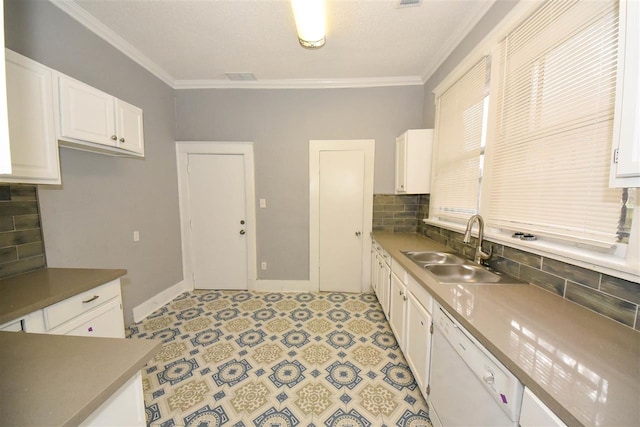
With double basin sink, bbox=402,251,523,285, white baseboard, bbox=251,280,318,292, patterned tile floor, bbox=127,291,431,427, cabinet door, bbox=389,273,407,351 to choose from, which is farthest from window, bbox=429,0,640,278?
white baseboard, bbox=251,280,318,292

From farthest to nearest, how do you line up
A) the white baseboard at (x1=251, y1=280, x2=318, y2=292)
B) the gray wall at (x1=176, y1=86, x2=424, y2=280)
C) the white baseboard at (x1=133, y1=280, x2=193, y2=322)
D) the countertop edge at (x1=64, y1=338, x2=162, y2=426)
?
the white baseboard at (x1=251, y1=280, x2=318, y2=292), the gray wall at (x1=176, y1=86, x2=424, y2=280), the white baseboard at (x1=133, y1=280, x2=193, y2=322), the countertop edge at (x1=64, y1=338, x2=162, y2=426)

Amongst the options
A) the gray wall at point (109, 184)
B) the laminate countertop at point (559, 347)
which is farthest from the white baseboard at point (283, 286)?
the laminate countertop at point (559, 347)

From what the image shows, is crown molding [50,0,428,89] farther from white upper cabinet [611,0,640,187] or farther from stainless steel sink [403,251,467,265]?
white upper cabinet [611,0,640,187]

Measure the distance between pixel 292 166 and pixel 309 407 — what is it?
2.53 metres

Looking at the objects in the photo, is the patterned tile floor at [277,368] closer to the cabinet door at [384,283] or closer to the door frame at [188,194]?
the cabinet door at [384,283]

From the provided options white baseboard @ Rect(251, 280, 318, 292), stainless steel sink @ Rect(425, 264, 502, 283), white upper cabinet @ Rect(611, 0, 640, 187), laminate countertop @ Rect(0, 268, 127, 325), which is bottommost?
white baseboard @ Rect(251, 280, 318, 292)

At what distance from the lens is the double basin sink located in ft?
4.73

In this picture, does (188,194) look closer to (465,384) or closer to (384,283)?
(384,283)

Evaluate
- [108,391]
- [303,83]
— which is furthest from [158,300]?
[303,83]

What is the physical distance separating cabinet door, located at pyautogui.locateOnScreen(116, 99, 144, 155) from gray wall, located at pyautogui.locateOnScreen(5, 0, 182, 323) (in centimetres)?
44

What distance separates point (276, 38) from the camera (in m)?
2.14

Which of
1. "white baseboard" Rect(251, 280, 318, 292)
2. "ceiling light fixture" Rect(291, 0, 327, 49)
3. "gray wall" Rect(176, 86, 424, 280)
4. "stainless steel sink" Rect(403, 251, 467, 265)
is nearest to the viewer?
"ceiling light fixture" Rect(291, 0, 327, 49)

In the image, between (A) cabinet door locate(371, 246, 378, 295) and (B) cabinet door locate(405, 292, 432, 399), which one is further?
(A) cabinet door locate(371, 246, 378, 295)

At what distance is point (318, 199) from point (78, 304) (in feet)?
7.83
